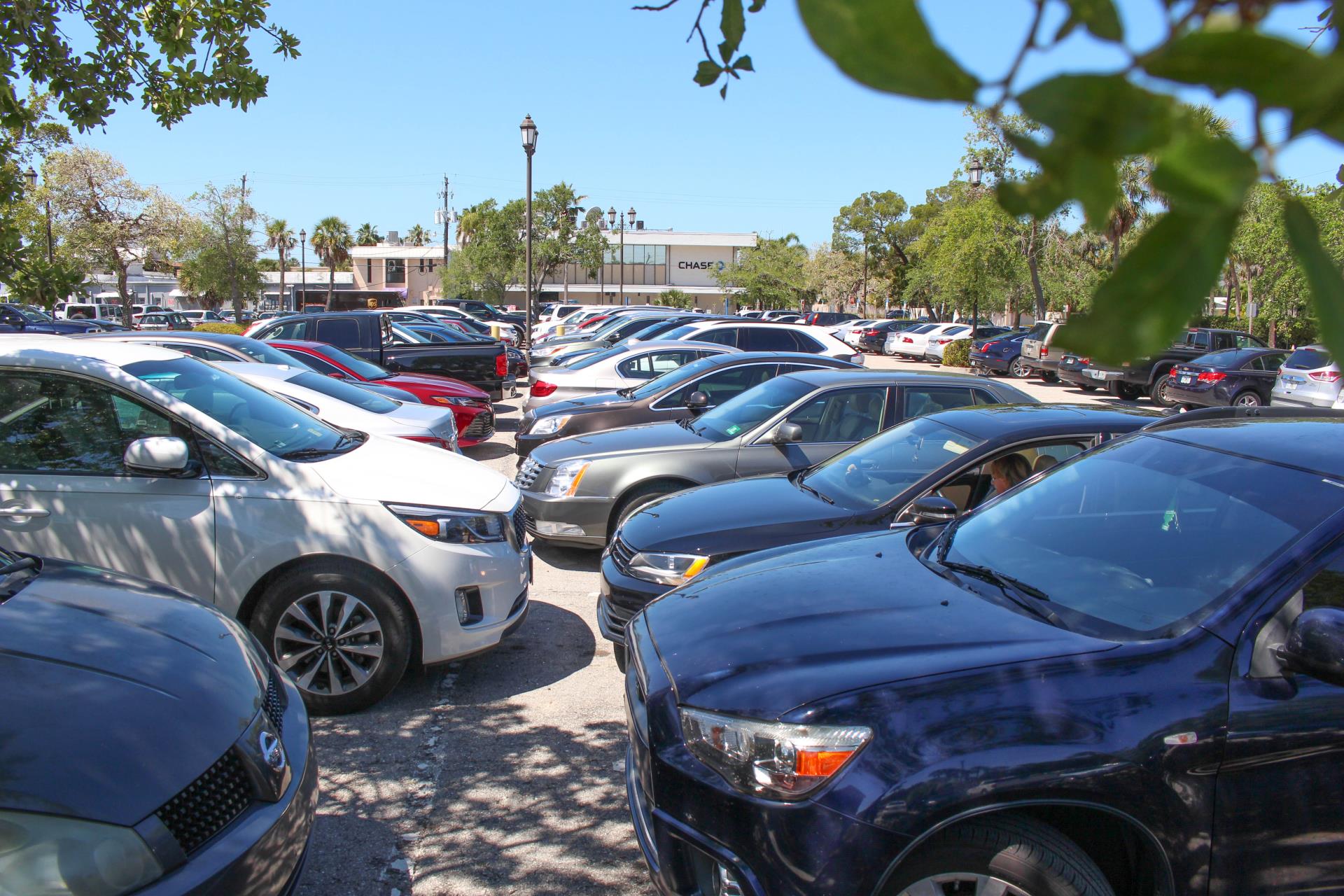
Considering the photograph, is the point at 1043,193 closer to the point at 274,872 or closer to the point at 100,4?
the point at 274,872

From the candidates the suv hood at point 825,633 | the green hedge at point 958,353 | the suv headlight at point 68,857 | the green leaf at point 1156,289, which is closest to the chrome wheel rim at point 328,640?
the suv hood at point 825,633

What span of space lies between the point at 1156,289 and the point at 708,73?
1201 millimetres

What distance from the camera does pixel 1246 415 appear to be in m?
4.18

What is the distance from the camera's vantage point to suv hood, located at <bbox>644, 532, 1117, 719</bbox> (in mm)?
2775

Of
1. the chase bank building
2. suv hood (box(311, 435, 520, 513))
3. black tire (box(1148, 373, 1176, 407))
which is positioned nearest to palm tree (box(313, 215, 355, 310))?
the chase bank building

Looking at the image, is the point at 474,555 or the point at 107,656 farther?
the point at 474,555

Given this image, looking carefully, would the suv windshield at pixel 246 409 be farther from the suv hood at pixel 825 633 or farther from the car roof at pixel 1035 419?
the car roof at pixel 1035 419

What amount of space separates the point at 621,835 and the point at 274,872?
136 centimetres

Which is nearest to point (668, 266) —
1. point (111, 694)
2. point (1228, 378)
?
point (1228, 378)

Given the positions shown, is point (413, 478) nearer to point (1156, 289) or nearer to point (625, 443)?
point (625, 443)

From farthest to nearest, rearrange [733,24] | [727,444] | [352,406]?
[352,406]
[727,444]
[733,24]

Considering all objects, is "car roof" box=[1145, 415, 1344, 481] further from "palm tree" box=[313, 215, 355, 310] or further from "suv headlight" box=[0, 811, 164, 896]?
"palm tree" box=[313, 215, 355, 310]

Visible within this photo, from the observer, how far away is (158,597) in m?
3.63

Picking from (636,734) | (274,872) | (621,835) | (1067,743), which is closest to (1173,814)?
(1067,743)
